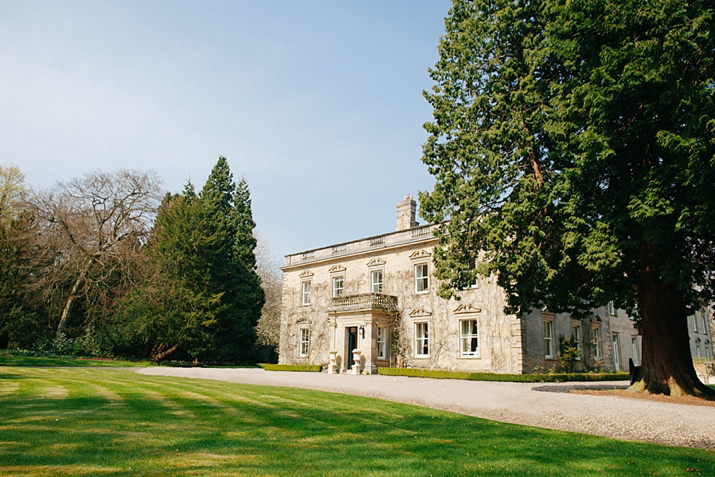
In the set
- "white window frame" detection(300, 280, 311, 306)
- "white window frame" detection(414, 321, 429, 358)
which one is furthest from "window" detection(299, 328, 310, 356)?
"white window frame" detection(414, 321, 429, 358)

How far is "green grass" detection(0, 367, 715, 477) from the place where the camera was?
483cm

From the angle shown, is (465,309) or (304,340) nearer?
(465,309)

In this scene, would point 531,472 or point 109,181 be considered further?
point 109,181

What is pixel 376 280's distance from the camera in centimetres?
2922

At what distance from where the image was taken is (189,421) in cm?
715

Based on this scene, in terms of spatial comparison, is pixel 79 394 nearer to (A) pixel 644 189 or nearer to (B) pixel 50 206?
(A) pixel 644 189

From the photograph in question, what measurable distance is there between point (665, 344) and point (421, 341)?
13664 millimetres

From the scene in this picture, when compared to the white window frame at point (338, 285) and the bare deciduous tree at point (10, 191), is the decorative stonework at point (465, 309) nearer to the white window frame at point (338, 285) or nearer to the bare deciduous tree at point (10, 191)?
the white window frame at point (338, 285)

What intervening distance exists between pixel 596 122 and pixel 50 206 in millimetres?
33460

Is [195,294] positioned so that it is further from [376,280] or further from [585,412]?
[585,412]

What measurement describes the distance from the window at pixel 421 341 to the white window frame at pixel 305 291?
9.29 metres

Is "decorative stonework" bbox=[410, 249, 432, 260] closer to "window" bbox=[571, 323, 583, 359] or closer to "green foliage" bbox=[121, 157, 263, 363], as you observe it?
"window" bbox=[571, 323, 583, 359]

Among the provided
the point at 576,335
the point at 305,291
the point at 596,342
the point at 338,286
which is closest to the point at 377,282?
the point at 338,286

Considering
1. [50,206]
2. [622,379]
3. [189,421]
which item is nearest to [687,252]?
[189,421]
